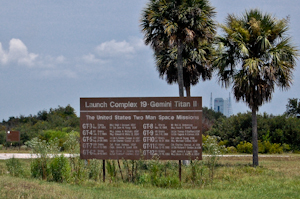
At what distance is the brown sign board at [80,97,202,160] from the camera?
1477 centimetres

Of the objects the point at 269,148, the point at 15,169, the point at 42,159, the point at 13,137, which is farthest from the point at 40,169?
the point at 13,137

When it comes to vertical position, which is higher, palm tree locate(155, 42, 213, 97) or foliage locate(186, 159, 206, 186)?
palm tree locate(155, 42, 213, 97)

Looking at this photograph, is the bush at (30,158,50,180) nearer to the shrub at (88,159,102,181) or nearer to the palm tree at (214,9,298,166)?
the shrub at (88,159,102,181)

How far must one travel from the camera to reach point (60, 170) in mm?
14344

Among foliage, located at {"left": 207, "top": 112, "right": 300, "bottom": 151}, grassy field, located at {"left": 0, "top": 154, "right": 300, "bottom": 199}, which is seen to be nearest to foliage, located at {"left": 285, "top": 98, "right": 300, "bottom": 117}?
foliage, located at {"left": 207, "top": 112, "right": 300, "bottom": 151}

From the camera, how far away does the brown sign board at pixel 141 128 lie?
48.5ft

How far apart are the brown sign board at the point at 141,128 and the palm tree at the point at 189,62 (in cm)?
1110

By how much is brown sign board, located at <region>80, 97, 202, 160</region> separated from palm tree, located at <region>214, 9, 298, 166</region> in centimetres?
717

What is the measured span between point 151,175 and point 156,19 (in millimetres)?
10591

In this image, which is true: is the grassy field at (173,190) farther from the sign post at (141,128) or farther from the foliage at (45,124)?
the foliage at (45,124)

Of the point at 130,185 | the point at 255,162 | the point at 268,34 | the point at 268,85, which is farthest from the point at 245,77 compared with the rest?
the point at 130,185

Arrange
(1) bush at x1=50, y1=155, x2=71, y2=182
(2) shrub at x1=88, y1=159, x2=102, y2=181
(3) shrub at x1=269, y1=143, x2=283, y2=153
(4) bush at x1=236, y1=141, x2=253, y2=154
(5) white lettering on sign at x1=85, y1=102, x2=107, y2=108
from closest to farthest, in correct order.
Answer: (1) bush at x1=50, y1=155, x2=71, y2=182 → (5) white lettering on sign at x1=85, y1=102, x2=107, y2=108 → (2) shrub at x1=88, y1=159, x2=102, y2=181 → (3) shrub at x1=269, y1=143, x2=283, y2=153 → (4) bush at x1=236, y1=141, x2=253, y2=154

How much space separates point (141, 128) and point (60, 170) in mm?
3442

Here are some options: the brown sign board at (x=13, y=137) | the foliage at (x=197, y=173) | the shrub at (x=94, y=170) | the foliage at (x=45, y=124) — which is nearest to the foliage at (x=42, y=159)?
the shrub at (x=94, y=170)
